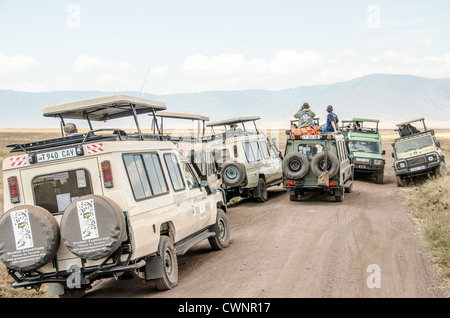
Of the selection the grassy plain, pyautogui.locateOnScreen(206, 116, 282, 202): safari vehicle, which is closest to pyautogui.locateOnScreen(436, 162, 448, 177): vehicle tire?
the grassy plain

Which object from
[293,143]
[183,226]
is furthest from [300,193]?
[183,226]

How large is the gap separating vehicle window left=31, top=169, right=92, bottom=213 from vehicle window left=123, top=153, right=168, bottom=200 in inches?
23.4

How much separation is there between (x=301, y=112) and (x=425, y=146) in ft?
19.9

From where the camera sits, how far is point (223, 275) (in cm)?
813

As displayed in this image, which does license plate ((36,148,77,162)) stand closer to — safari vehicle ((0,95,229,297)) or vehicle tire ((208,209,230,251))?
safari vehicle ((0,95,229,297))

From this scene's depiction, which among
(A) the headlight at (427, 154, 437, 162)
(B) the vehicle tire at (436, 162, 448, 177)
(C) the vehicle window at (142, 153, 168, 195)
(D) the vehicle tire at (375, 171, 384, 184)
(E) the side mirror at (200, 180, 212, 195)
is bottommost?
(D) the vehicle tire at (375, 171, 384, 184)

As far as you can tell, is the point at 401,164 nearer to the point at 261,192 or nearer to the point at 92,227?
the point at 261,192

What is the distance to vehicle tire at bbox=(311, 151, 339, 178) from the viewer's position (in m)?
15.1

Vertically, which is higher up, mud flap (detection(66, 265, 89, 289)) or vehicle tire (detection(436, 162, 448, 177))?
mud flap (detection(66, 265, 89, 289))

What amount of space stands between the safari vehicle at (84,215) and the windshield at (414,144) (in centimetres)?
1483

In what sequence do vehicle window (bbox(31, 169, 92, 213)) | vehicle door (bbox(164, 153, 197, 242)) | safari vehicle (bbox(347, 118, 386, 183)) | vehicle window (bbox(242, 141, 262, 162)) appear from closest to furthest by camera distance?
vehicle window (bbox(31, 169, 92, 213))
vehicle door (bbox(164, 153, 197, 242))
vehicle window (bbox(242, 141, 262, 162))
safari vehicle (bbox(347, 118, 386, 183))

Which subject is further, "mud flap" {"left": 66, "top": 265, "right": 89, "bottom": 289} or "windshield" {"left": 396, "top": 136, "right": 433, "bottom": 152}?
"windshield" {"left": 396, "top": 136, "right": 433, "bottom": 152}

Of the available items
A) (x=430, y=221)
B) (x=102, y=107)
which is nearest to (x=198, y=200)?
(x=102, y=107)
